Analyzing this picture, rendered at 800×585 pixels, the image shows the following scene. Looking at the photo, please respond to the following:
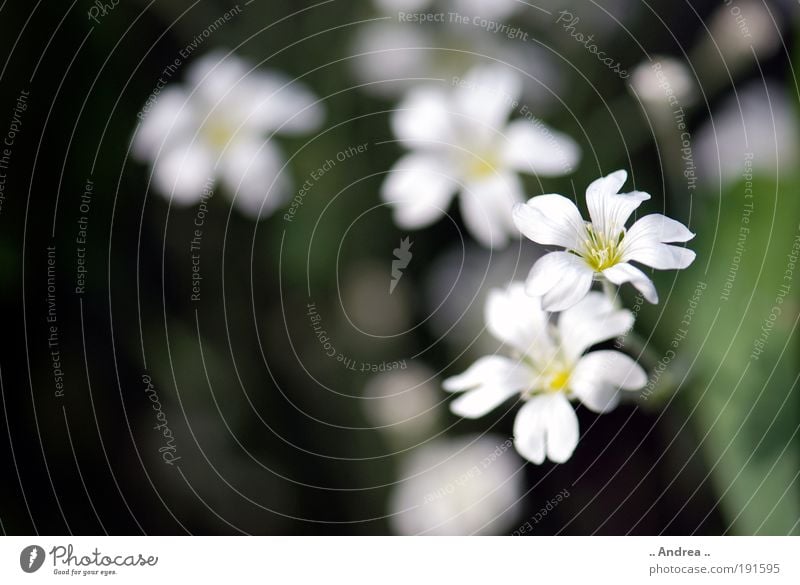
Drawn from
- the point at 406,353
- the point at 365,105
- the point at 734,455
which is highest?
the point at 365,105

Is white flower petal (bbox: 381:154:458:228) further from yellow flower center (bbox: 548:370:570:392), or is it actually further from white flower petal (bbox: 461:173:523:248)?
yellow flower center (bbox: 548:370:570:392)

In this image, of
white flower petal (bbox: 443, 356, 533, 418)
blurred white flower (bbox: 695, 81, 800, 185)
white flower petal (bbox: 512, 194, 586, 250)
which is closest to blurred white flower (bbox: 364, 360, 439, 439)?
white flower petal (bbox: 443, 356, 533, 418)

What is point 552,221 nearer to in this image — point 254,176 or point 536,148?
point 536,148

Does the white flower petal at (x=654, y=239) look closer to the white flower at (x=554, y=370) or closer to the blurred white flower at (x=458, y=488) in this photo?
the white flower at (x=554, y=370)

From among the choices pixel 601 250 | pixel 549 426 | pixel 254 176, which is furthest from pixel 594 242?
pixel 254 176

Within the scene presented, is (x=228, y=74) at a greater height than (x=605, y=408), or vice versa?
(x=228, y=74)
